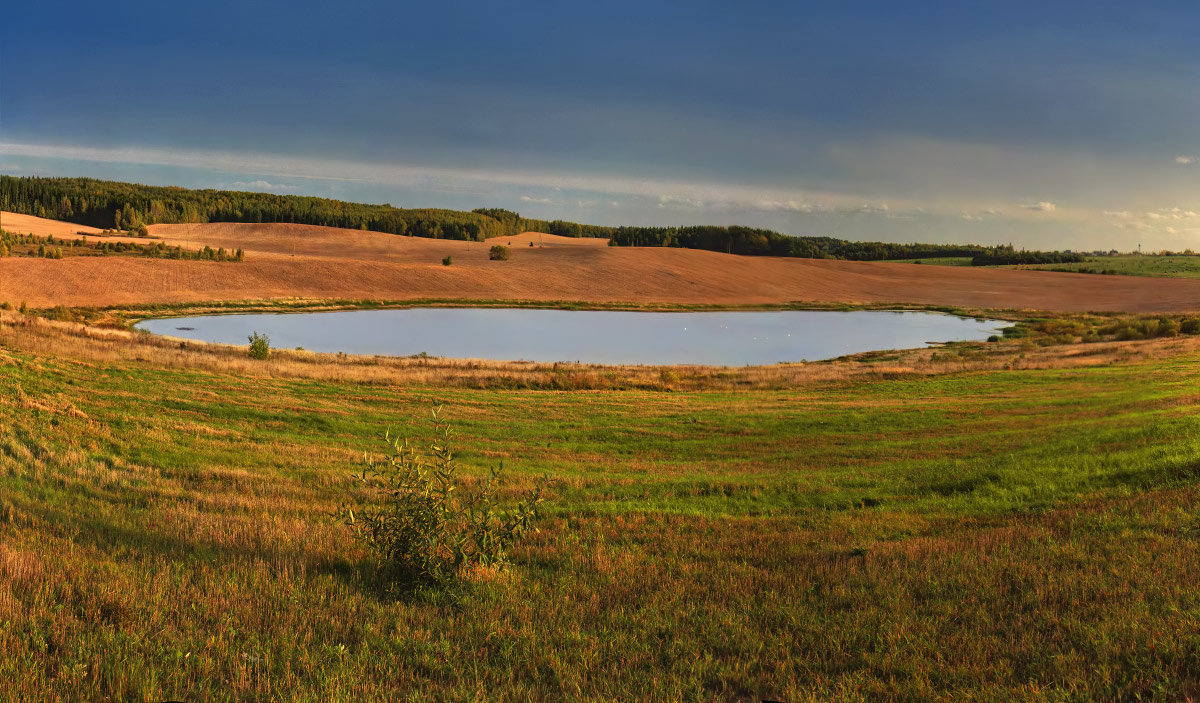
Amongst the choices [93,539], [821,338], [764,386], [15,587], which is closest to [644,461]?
[93,539]

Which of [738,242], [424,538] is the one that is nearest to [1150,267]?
[738,242]

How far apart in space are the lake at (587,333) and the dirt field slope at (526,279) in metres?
12.8

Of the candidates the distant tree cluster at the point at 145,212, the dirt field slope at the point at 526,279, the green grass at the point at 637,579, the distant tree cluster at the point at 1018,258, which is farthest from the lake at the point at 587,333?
the distant tree cluster at the point at 145,212

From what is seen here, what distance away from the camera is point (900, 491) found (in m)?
12.9

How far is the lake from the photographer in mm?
62000

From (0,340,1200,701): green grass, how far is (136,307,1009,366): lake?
43.3 m

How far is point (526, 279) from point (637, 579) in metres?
110

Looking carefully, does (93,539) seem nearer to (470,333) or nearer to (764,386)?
(764,386)

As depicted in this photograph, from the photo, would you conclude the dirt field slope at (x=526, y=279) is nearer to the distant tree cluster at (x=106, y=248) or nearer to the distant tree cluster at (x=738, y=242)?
the distant tree cluster at (x=106, y=248)

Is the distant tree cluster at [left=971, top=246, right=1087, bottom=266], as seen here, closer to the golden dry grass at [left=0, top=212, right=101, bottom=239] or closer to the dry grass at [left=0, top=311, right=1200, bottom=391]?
the dry grass at [left=0, top=311, right=1200, bottom=391]

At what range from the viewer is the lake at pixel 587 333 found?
62000 mm

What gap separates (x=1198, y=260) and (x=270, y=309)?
179780 millimetres

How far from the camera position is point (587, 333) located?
76.6m

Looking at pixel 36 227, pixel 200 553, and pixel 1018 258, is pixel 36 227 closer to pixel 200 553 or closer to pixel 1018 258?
pixel 200 553
